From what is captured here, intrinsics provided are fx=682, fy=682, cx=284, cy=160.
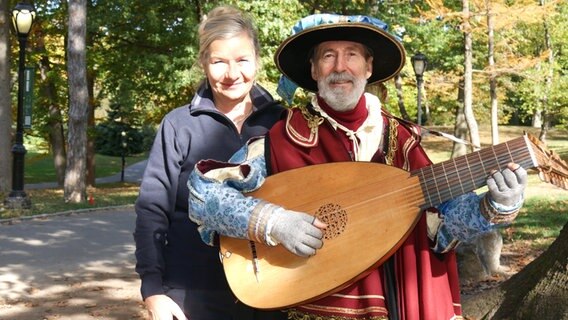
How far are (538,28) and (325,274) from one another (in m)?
32.1

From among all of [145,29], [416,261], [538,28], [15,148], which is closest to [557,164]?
[416,261]

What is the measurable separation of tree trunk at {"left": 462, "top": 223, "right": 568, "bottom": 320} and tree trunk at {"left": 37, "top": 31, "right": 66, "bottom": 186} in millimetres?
16764

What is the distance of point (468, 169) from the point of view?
2123mm

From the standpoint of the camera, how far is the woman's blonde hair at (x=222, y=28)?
102 inches

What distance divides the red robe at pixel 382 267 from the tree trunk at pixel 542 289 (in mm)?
2075

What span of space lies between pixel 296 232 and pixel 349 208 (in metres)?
0.27

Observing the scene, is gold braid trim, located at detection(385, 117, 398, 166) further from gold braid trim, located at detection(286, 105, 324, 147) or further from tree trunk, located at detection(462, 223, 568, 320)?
tree trunk, located at detection(462, 223, 568, 320)

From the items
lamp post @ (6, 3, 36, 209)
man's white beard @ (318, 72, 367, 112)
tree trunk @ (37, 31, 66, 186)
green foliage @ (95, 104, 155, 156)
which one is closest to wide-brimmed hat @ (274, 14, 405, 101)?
man's white beard @ (318, 72, 367, 112)

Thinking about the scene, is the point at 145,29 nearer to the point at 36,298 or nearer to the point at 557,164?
the point at 36,298

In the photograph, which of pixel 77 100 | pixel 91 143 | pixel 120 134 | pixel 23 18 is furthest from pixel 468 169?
pixel 120 134

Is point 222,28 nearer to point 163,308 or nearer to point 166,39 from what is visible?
point 163,308

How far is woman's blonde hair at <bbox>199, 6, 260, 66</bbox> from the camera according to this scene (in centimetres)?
258

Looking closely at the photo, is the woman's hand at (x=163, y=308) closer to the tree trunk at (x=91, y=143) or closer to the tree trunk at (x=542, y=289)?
the tree trunk at (x=542, y=289)

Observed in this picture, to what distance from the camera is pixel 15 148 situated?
13492mm
